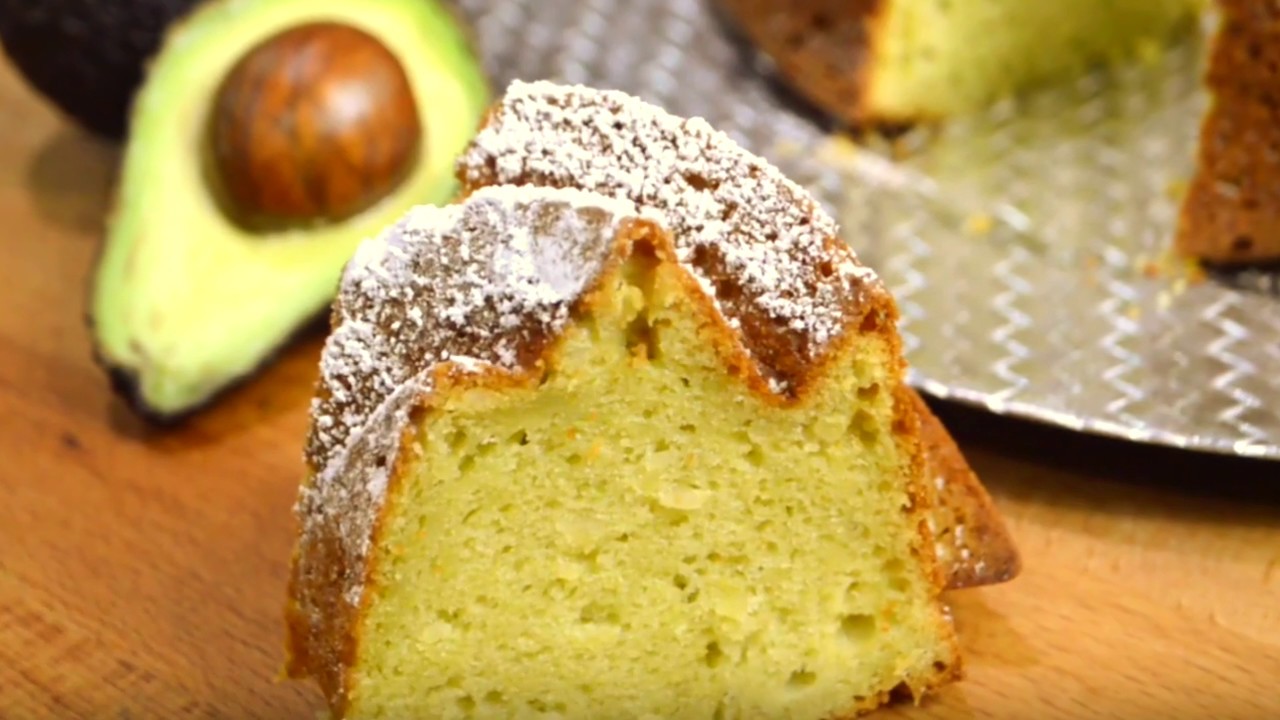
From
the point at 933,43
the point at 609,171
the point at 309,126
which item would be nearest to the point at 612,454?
A: the point at 609,171

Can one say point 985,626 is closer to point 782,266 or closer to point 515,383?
point 782,266

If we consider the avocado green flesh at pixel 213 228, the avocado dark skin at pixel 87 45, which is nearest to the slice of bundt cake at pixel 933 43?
the avocado green flesh at pixel 213 228

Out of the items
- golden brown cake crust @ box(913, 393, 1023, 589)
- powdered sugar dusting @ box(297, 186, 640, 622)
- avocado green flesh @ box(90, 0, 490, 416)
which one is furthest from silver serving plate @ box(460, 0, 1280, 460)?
powdered sugar dusting @ box(297, 186, 640, 622)

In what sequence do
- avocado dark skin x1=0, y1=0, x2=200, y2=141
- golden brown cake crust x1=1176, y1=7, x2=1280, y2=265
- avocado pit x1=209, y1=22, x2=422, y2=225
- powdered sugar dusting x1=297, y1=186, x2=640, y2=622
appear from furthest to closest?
avocado dark skin x1=0, y1=0, x2=200, y2=141
golden brown cake crust x1=1176, y1=7, x2=1280, y2=265
avocado pit x1=209, y1=22, x2=422, y2=225
powdered sugar dusting x1=297, y1=186, x2=640, y2=622

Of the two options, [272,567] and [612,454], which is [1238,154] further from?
[272,567]

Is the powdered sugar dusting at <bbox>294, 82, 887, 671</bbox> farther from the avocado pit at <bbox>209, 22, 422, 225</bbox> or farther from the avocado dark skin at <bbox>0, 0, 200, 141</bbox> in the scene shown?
the avocado dark skin at <bbox>0, 0, 200, 141</bbox>
